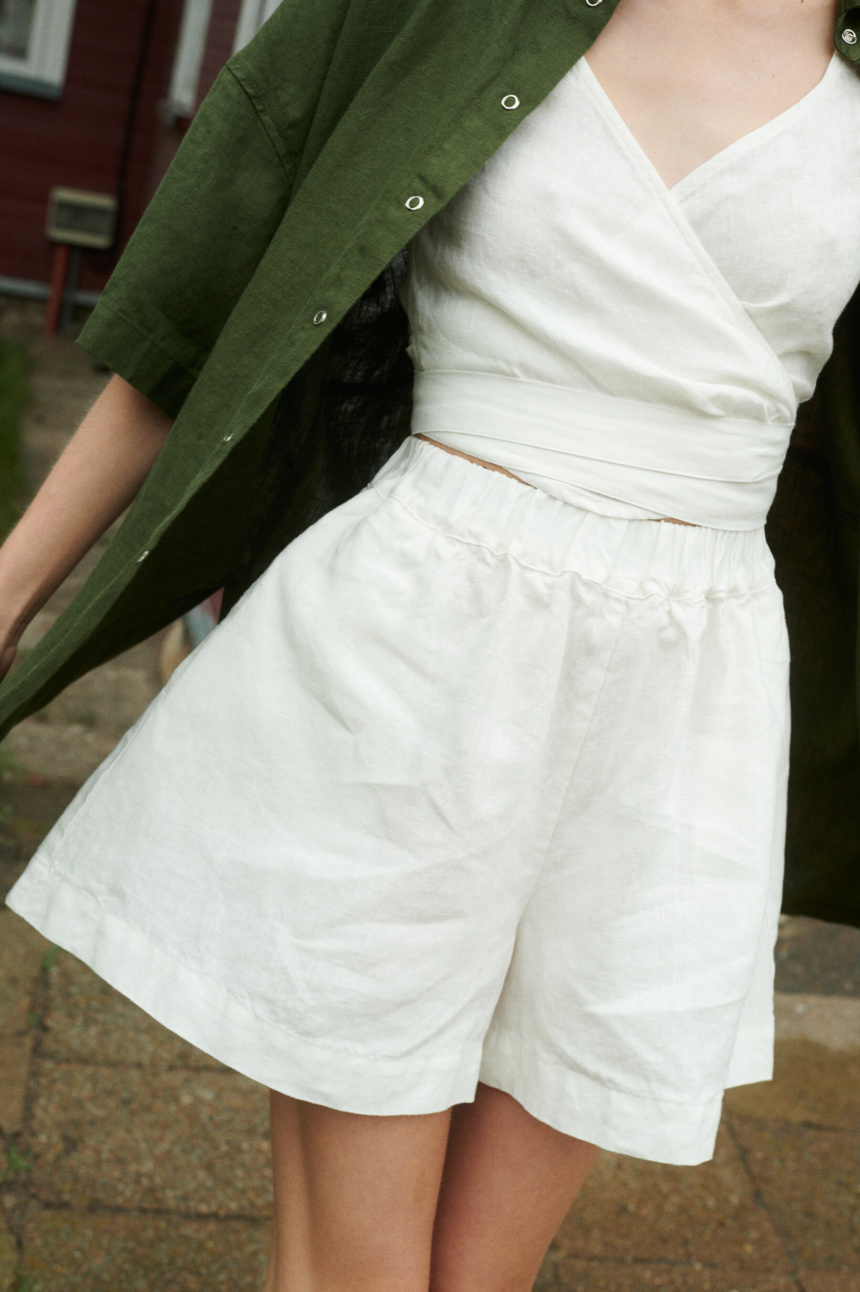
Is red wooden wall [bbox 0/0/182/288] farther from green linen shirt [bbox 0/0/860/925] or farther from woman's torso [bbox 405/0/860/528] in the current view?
woman's torso [bbox 405/0/860/528]

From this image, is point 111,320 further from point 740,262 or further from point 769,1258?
point 769,1258

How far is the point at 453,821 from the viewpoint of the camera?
1122 millimetres

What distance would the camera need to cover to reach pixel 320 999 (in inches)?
43.8

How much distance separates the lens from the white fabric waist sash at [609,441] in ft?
3.80

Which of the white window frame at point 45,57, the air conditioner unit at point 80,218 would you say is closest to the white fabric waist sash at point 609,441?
the air conditioner unit at point 80,218

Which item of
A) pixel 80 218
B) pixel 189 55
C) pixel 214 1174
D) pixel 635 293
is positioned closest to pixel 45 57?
pixel 80 218

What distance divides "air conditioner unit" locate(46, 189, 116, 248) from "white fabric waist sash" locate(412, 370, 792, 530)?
867 centimetres

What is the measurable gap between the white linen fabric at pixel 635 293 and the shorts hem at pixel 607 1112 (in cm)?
52

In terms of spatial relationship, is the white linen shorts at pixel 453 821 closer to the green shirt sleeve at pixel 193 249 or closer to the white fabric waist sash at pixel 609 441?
the white fabric waist sash at pixel 609 441

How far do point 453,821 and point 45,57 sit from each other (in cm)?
946

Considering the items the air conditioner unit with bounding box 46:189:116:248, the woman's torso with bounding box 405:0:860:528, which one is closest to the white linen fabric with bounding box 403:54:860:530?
the woman's torso with bounding box 405:0:860:528

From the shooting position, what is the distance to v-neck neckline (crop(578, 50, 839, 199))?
1.12 meters

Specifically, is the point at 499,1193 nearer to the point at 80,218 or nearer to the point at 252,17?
the point at 252,17

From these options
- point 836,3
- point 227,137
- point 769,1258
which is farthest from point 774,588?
point 769,1258
